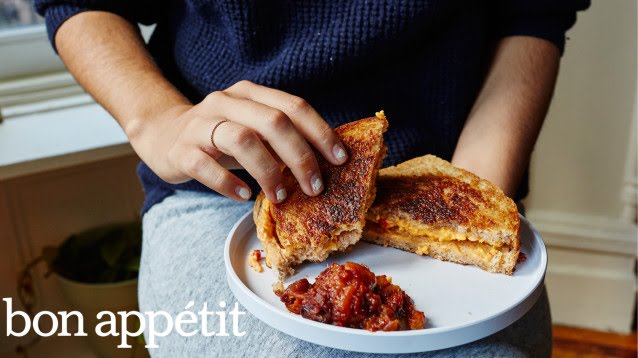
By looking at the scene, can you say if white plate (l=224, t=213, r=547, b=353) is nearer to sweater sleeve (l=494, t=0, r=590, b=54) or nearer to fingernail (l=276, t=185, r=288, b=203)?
fingernail (l=276, t=185, r=288, b=203)

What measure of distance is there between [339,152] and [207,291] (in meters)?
0.27

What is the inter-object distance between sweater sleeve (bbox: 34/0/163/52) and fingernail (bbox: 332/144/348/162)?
548 mm

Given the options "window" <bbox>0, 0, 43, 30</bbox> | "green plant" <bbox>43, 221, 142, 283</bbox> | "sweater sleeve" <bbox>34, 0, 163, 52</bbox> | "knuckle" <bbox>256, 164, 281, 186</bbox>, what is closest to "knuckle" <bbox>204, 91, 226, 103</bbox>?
"knuckle" <bbox>256, 164, 281, 186</bbox>

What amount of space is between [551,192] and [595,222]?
151mm

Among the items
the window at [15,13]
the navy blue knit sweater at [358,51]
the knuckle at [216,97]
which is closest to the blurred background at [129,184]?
the window at [15,13]

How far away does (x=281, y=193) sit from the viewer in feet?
2.85

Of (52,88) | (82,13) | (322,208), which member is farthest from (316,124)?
(52,88)

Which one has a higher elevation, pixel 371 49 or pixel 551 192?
pixel 371 49

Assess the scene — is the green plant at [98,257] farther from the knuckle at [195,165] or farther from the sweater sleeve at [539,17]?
the sweater sleeve at [539,17]

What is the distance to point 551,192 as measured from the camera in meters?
1.99

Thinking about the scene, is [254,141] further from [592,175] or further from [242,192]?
[592,175]

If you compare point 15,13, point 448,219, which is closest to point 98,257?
point 15,13

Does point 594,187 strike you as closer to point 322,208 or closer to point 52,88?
point 322,208

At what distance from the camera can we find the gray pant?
0.80 meters
